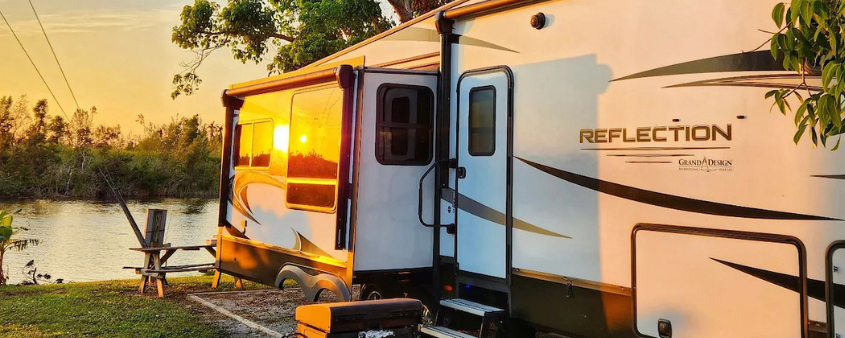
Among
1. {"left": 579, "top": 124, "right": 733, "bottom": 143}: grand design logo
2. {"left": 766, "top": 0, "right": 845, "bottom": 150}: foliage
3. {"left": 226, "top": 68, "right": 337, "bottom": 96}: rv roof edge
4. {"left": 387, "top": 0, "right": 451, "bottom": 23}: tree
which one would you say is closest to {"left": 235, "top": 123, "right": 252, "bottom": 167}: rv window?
{"left": 226, "top": 68, "right": 337, "bottom": 96}: rv roof edge

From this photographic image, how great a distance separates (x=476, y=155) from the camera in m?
5.53

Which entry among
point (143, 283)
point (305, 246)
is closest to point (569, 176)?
point (305, 246)

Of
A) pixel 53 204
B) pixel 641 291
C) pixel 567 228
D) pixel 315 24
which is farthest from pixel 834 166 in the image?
pixel 53 204

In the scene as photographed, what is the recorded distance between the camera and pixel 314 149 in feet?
21.2

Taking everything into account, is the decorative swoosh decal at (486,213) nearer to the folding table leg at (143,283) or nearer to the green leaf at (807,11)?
the green leaf at (807,11)

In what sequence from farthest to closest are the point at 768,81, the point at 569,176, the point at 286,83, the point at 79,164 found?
the point at 79,164 < the point at 286,83 < the point at 569,176 < the point at 768,81

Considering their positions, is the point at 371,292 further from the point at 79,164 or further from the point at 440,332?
the point at 79,164

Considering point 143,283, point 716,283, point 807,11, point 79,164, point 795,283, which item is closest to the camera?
point 807,11

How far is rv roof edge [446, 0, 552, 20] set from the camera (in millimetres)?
5309

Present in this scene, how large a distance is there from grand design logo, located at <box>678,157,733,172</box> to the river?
9456mm

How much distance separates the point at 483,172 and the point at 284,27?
10440 millimetres

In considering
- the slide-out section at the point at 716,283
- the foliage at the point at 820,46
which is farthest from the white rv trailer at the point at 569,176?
the foliage at the point at 820,46

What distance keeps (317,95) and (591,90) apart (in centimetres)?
262

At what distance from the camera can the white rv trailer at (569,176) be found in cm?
393
